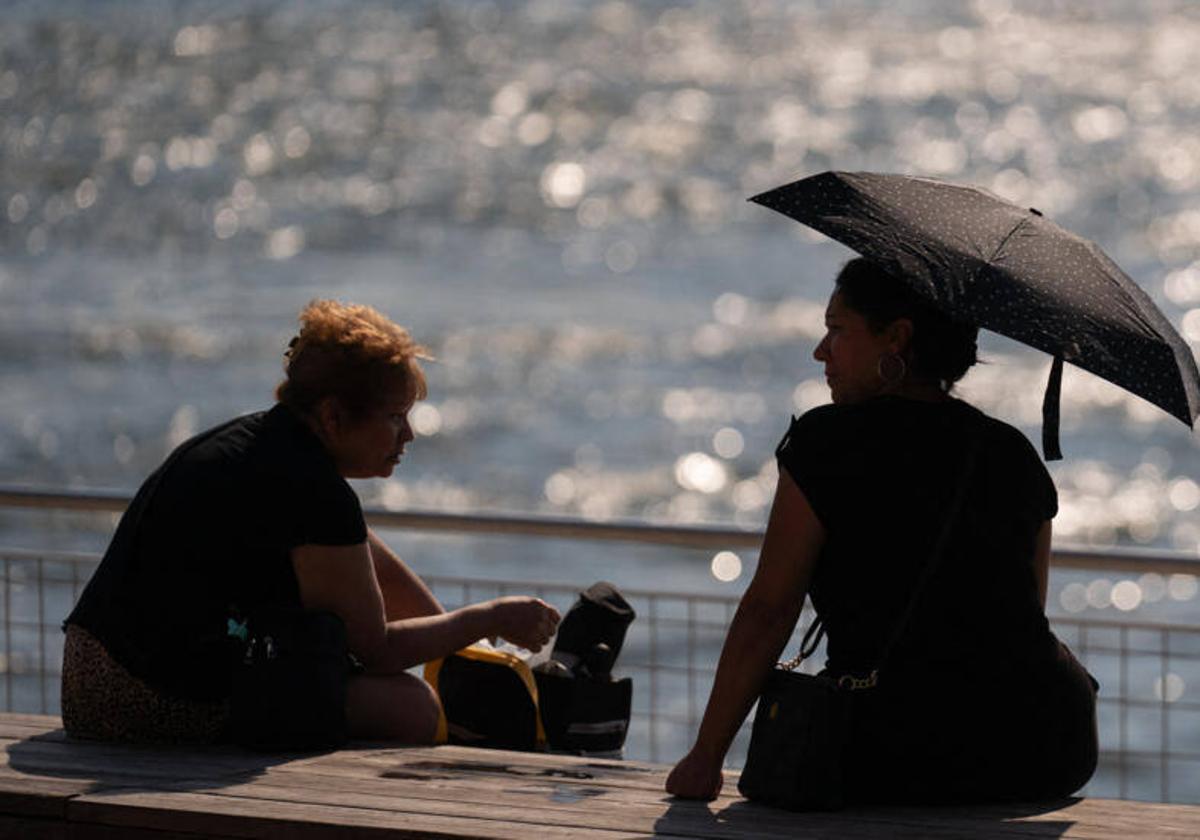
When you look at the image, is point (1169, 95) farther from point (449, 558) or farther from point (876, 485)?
point (876, 485)

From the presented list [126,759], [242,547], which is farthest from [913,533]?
[126,759]

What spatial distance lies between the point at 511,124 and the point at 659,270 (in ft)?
35.7

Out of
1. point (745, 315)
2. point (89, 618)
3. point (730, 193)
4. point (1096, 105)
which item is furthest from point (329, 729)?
point (1096, 105)

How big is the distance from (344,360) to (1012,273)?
4.16ft

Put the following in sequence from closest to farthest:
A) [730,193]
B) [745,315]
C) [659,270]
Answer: [745,315]
[659,270]
[730,193]

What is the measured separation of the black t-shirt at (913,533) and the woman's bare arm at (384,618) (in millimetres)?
851

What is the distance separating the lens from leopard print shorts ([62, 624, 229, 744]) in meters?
4.52

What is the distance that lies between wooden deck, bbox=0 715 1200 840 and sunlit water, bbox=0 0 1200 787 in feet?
43.6

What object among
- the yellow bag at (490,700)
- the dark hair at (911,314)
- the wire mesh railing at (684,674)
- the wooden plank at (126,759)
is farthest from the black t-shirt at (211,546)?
the wire mesh railing at (684,674)

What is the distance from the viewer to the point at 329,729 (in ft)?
14.6

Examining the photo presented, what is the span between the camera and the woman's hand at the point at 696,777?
4.12 metres

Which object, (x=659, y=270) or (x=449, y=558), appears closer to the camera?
(x=449, y=558)

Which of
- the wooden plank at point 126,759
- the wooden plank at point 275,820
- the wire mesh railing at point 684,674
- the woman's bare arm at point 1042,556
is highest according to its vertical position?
the woman's bare arm at point 1042,556

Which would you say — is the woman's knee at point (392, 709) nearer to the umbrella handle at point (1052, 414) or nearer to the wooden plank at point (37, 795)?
the wooden plank at point (37, 795)
